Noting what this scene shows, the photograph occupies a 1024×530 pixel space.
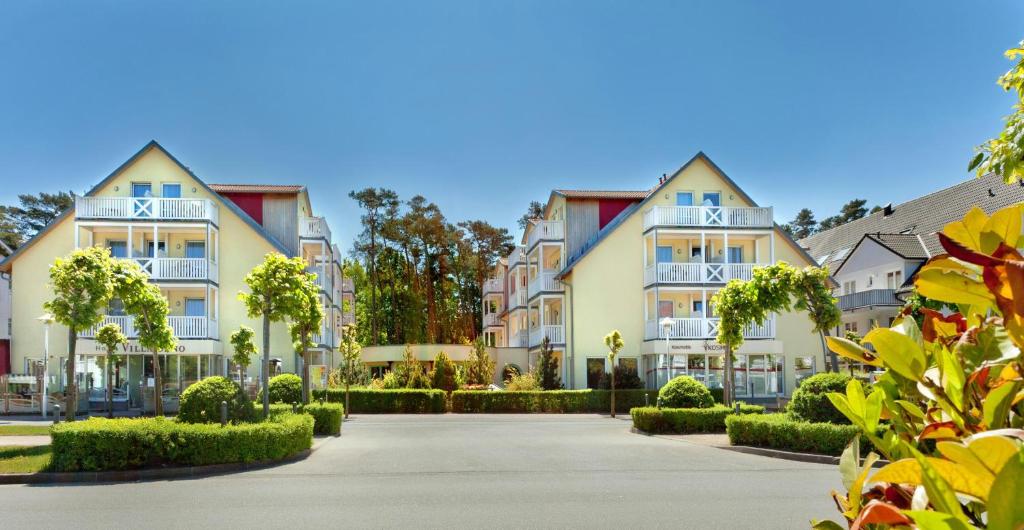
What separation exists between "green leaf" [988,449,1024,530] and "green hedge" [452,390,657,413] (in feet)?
117

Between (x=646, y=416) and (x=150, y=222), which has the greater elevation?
(x=150, y=222)

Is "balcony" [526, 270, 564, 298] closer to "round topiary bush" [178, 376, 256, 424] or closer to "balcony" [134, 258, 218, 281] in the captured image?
"balcony" [134, 258, 218, 281]

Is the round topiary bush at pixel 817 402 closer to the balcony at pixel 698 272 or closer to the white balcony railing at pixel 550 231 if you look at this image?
the balcony at pixel 698 272

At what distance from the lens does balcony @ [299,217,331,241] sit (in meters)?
43.8

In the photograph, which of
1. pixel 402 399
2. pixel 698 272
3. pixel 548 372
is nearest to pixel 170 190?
pixel 402 399

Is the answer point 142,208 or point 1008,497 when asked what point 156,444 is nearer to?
A: point 1008,497

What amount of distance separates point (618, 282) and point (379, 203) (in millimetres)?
25269

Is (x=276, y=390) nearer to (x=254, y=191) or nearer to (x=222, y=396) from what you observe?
(x=222, y=396)

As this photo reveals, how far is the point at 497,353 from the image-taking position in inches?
1935

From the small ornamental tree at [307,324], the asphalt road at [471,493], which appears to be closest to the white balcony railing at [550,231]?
the small ornamental tree at [307,324]

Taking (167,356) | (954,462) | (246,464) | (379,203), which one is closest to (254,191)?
(167,356)

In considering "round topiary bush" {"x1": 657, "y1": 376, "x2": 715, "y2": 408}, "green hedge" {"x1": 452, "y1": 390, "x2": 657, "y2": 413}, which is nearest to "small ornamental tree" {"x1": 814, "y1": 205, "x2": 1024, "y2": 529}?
"round topiary bush" {"x1": 657, "y1": 376, "x2": 715, "y2": 408}

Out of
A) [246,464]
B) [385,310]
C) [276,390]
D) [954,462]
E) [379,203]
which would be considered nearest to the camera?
[954,462]

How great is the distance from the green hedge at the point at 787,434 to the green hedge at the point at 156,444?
1032 cm
